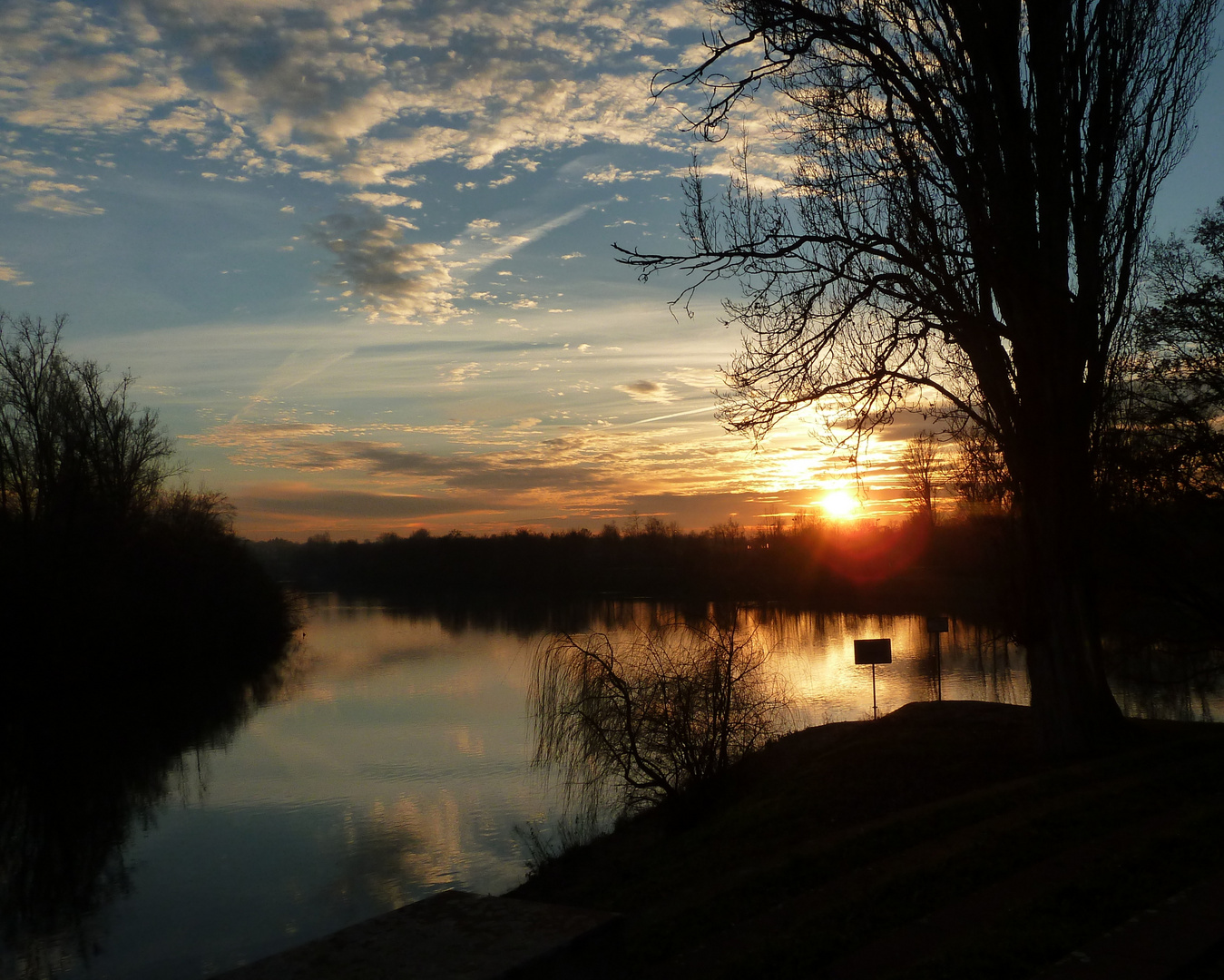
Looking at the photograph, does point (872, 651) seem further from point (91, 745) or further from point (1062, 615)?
point (91, 745)

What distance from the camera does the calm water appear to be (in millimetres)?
10969

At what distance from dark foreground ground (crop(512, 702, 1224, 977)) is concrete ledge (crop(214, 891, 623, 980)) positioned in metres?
2.36

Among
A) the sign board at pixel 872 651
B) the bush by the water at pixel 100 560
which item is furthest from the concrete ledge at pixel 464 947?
the bush by the water at pixel 100 560

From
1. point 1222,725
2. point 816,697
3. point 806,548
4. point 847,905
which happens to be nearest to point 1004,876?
point 847,905

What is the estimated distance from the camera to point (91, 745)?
2320cm

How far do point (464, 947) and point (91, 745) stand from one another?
24.7 meters

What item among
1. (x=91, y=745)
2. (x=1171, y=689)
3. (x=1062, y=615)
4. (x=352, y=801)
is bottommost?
(x=91, y=745)

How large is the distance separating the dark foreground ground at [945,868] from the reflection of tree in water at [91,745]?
624cm

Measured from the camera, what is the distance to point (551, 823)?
14.3 metres

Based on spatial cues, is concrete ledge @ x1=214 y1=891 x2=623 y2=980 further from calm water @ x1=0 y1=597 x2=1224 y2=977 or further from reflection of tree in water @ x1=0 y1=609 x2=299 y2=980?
reflection of tree in water @ x1=0 y1=609 x2=299 y2=980

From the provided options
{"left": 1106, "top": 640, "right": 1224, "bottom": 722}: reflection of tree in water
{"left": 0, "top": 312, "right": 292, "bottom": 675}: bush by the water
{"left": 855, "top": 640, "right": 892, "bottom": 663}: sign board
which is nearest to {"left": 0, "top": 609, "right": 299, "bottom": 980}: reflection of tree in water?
{"left": 0, "top": 312, "right": 292, "bottom": 675}: bush by the water

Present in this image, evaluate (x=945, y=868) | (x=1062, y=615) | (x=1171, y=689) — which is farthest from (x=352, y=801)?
(x=1171, y=689)

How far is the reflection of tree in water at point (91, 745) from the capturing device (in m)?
12.0

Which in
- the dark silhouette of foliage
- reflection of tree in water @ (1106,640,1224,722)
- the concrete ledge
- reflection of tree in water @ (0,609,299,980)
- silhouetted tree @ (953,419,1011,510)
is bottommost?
reflection of tree in water @ (0,609,299,980)
